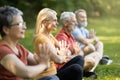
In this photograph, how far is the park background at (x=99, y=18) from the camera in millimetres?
8946

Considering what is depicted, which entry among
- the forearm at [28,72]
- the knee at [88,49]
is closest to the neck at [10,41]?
the forearm at [28,72]

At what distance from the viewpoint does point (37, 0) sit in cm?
2694

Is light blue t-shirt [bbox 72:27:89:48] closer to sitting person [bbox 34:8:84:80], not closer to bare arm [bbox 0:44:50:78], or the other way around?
sitting person [bbox 34:8:84:80]

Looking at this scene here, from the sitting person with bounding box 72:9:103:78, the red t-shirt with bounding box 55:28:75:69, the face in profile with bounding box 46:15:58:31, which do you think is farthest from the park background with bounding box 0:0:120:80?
the face in profile with bounding box 46:15:58:31

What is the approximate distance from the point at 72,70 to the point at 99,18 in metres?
26.8

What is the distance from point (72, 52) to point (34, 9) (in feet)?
66.4

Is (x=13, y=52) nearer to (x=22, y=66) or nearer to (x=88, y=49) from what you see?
(x=22, y=66)

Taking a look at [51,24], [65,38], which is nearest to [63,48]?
[65,38]

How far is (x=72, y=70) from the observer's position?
5.50 metres

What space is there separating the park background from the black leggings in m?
1.93

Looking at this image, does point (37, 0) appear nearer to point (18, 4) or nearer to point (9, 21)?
point (18, 4)

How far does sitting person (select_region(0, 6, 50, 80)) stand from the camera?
3720 millimetres

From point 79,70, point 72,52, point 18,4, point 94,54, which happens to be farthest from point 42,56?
point 18,4

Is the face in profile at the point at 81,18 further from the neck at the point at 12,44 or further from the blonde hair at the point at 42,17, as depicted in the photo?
the neck at the point at 12,44
